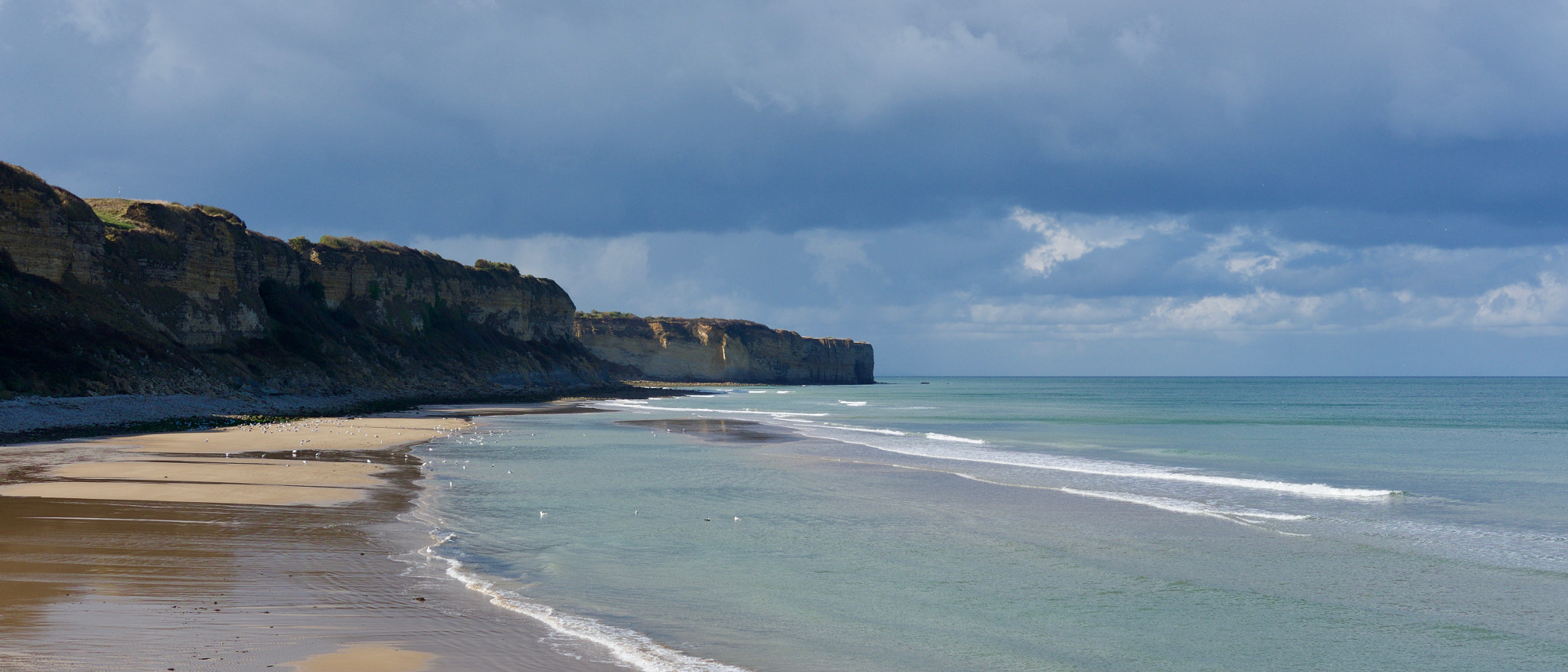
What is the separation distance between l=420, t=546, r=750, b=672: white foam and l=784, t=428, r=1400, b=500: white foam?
47.3 feet

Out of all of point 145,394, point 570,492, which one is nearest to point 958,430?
point 570,492

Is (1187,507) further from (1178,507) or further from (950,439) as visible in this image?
(950,439)

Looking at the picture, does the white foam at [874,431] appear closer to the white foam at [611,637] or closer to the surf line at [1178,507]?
the surf line at [1178,507]

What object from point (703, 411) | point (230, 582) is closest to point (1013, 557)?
point (230, 582)

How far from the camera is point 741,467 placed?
21.0 m

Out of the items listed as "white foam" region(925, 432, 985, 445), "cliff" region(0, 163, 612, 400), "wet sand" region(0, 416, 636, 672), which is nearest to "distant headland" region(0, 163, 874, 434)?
"cliff" region(0, 163, 612, 400)

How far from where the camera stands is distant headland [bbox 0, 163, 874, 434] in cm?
3522

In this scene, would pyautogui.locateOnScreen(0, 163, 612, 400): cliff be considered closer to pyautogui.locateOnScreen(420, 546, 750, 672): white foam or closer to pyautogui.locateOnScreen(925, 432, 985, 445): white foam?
pyautogui.locateOnScreen(420, 546, 750, 672): white foam

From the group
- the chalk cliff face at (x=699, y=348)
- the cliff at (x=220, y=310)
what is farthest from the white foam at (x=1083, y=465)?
the chalk cliff face at (x=699, y=348)

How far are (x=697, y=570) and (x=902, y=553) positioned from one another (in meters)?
2.71

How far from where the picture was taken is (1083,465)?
72.6ft

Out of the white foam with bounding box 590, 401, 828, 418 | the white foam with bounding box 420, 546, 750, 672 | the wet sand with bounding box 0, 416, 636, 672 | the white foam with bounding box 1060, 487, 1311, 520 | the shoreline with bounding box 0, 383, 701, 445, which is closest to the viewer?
the wet sand with bounding box 0, 416, 636, 672

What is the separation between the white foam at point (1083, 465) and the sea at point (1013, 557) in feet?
0.53

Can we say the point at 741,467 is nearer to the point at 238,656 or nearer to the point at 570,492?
the point at 570,492
